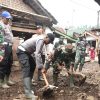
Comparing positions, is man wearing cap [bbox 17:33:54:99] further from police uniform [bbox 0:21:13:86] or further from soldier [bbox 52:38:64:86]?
soldier [bbox 52:38:64:86]

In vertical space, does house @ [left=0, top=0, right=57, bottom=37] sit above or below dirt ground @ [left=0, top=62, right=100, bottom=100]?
above

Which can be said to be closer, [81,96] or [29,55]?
[29,55]

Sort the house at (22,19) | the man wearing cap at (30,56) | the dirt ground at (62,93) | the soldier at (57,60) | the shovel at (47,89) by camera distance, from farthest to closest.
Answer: the house at (22,19)
the soldier at (57,60)
the dirt ground at (62,93)
the shovel at (47,89)
the man wearing cap at (30,56)

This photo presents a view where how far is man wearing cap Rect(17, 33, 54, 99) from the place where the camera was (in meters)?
6.57

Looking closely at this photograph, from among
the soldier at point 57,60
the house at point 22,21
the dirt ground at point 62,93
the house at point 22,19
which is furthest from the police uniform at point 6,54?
the house at point 22,19

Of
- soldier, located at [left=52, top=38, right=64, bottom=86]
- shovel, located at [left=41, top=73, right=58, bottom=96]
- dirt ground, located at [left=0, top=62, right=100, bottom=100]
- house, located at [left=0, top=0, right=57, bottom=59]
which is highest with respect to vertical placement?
house, located at [left=0, top=0, right=57, bottom=59]

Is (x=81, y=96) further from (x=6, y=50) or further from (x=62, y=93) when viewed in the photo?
(x=6, y=50)

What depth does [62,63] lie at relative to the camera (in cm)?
919

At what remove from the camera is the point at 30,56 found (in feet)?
23.0

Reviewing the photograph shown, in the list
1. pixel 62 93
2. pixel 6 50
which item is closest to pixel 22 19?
pixel 6 50

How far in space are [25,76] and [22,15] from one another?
683cm

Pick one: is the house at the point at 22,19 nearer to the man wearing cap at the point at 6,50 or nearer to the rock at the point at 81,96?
the man wearing cap at the point at 6,50

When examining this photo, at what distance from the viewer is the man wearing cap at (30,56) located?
21.6 ft

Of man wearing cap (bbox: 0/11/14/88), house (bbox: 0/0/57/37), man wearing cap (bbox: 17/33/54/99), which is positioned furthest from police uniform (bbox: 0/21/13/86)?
house (bbox: 0/0/57/37)
